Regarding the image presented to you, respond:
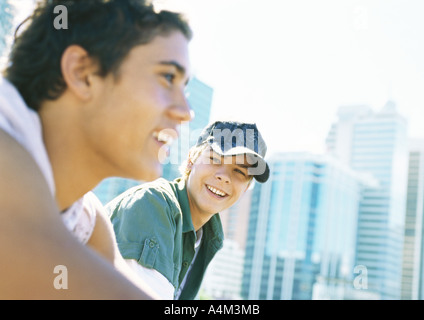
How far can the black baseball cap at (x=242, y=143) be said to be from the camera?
1.51 m

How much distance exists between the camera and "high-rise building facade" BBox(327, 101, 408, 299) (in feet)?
244

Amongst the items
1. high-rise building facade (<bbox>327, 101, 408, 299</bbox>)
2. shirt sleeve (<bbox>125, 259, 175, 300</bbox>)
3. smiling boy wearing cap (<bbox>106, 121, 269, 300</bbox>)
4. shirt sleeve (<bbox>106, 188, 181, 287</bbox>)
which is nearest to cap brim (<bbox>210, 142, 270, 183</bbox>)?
smiling boy wearing cap (<bbox>106, 121, 269, 300</bbox>)

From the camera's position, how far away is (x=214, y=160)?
1596mm

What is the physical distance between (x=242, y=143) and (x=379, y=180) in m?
81.4

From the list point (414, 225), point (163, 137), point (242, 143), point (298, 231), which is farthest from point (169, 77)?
point (414, 225)

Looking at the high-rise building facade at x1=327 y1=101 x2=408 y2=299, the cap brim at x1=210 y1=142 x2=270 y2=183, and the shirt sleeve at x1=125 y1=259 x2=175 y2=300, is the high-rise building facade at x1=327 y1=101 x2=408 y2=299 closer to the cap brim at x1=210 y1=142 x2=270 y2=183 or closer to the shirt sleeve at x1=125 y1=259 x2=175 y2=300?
the cap brim at x1=210 y1=142 x2=270 y2=183

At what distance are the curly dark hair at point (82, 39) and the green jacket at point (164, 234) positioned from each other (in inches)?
19.5

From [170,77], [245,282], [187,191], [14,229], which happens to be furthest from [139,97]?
[245,282]

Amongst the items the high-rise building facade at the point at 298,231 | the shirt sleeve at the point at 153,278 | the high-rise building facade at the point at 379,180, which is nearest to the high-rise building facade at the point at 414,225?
the high-rise building facade at the point at 379,180

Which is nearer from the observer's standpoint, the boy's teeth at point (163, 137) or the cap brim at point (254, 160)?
the boy's teeth at point (163, 137)

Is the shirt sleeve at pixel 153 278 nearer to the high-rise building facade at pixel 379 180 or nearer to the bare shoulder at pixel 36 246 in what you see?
the bare shoulder at pixel 36 246

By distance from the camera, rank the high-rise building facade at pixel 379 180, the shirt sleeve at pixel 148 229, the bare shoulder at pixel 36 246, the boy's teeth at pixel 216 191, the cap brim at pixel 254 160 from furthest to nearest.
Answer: the high-rise building facade at pixel 379 180
the boy's teeth at pixel 216 191
the cap brim at pixel 254 160
the shirt sleeve at pixel 148 229
the bare shoulder at pixel 36 246

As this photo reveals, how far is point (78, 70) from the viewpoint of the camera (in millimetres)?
541
